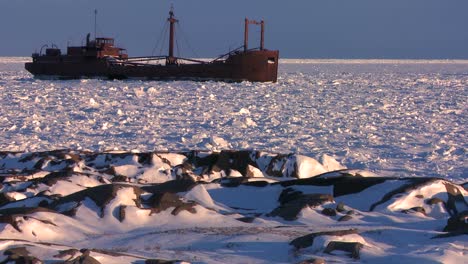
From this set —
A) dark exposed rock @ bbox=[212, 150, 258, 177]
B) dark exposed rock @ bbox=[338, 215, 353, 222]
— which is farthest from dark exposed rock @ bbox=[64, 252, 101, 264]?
dark exposed rock @ bbox=[212, 150, 258, 177]

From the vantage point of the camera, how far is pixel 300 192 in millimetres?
6910

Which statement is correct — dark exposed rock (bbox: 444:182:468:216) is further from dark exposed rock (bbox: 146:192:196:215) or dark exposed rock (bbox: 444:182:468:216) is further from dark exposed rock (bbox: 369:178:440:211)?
dark exposed rock (bbox: 146:192:196:215)

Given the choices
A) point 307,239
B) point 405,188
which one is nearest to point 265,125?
point 405,188

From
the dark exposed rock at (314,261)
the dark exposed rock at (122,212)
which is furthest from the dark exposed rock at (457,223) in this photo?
the dark exposed rock at (122,212)

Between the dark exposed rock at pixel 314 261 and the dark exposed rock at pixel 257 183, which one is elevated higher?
the dark exposed rock at pixel 314 261

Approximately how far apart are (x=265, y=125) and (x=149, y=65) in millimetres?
25747

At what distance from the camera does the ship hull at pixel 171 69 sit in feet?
123

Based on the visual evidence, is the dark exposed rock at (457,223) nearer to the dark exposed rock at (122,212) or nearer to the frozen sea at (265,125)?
the dark exposed rock at (122,212)

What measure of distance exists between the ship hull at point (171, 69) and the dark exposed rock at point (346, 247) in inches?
1254

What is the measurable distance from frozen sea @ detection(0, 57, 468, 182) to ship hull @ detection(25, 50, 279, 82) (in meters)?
12.7

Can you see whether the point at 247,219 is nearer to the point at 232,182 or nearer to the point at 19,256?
the point at 232,182

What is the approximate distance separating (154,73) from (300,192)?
33.0 m

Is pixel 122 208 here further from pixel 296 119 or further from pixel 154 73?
pixel 154 73

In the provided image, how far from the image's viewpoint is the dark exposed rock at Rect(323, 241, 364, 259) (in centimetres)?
466
